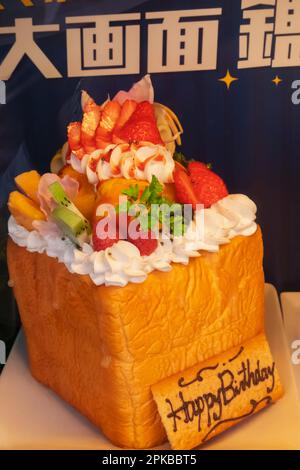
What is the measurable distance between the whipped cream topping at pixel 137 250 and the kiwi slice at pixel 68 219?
3cm

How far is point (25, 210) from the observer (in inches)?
59.6

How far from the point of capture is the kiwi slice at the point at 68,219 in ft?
4.45

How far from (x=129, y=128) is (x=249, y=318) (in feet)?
1.87

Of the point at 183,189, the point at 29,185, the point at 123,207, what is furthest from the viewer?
the point at 29,185

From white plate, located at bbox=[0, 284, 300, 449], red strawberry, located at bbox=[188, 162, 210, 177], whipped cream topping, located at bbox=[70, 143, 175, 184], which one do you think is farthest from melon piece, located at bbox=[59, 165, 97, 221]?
white plate, located at bbox=[0, 284, 300, 449]

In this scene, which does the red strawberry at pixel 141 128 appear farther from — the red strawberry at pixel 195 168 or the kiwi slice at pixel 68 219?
the kiwi slice at pixel 68 219

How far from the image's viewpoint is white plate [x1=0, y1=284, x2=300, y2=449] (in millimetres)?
1465

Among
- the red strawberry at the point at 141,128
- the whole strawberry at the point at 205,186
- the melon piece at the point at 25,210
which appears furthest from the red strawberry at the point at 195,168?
the melon piece at the point at 25,210

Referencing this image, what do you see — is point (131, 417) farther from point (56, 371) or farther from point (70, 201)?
point (70, 201)

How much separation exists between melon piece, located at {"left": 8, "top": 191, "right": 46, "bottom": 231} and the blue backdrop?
0.43 metres

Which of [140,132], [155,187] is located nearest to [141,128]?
[140,132]

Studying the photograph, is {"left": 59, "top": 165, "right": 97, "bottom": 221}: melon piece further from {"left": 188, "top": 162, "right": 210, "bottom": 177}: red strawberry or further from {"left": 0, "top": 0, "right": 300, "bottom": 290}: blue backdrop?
{"left": 0, "top": 0, "right": 300, "bottom": 290}: blue backdrop

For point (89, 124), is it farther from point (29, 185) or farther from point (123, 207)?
point (123, 207)

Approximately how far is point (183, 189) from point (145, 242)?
19 cm
